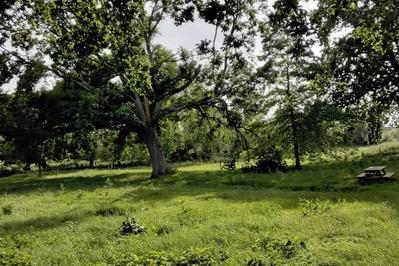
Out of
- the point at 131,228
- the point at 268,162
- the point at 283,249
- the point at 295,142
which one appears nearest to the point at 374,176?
the point at 268,162

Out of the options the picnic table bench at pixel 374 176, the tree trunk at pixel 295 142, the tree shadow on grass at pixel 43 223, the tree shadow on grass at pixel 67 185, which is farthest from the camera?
the tree trunk at pixel 295 142

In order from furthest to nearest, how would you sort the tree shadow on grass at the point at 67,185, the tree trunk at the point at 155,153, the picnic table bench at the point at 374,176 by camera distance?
1. the tree trunk at the point at 155,153
2. the tree shadow on grass at the point at 67,185
3. the picnic table bench at the point at 374,176

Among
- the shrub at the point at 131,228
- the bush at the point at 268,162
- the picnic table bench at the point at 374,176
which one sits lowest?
the shrub at the point at 131,228

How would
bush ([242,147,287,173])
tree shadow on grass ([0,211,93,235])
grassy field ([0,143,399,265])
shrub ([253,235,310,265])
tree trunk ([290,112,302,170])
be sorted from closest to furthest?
shrub ([253,235,310,265]) → grassy field ([0,143,399,265]) → tree shadow on grass ([0,211,93,235]) → bush ([242,147,287,173]) → tree trunk ([290,112,302,170])

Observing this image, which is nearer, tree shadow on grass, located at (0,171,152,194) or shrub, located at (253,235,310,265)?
shrub, located at (253,235,310,265)

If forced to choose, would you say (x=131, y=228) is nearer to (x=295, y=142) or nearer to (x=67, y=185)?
(x=67, y=185)

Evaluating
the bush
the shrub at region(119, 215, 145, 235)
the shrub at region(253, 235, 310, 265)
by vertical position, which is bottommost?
the shrub at region(253, 235, 310, 265)

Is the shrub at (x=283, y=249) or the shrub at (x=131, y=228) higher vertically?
the shrub at (x=131, y=228)

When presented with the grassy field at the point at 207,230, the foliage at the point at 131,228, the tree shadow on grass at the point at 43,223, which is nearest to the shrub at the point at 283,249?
the grassy field at the point at 207,230

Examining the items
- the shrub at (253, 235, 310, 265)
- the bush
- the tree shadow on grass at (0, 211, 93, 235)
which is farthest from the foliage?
the bush

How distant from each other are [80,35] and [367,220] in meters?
11.6

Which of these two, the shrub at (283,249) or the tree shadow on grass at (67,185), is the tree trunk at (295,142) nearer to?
the tree shadow on grass at (67,185)

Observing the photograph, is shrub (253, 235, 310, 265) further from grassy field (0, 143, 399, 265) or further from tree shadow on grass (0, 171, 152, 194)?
tree shadow on grass (0, 171, 152, 194)

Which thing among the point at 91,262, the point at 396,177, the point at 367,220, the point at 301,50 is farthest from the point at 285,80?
the point at 91,262
